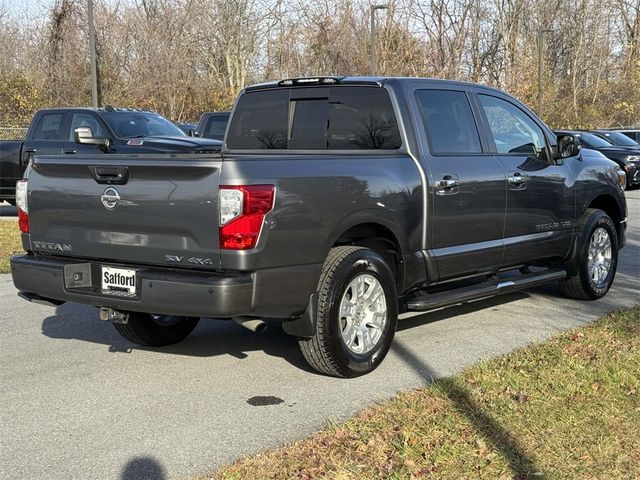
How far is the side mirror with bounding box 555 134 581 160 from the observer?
7035 millimetres

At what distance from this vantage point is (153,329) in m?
5.96

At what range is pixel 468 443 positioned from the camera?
394cm

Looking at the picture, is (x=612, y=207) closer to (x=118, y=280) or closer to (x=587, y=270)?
(x=587, y=270)

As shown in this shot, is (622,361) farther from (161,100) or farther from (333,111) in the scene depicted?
(161,100)

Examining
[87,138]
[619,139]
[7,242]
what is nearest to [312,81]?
[87,138]

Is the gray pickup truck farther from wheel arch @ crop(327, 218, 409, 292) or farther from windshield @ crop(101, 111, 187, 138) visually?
windshield @ crop(101, 111, 187, 138)

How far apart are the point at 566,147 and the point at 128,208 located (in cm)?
426

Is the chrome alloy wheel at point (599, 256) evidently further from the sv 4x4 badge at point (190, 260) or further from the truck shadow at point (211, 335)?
A: the sv 4x4 badge at point (190, 260)

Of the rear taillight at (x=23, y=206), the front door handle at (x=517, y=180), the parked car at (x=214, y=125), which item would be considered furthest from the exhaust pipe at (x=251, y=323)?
the parked car at (x=214, y=125)

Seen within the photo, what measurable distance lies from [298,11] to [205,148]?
3335 centimetres

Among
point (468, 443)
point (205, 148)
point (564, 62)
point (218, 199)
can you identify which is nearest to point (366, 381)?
point (468, 443)

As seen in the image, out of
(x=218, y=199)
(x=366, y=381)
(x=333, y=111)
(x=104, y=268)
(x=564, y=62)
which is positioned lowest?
(x=366, y=381)

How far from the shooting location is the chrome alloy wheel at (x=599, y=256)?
754 cm

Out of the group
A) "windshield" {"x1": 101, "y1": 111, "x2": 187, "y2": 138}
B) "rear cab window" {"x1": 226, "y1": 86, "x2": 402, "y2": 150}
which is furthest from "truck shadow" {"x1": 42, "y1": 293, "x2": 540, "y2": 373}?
"windshield" {"x1": 101, "y1": 111, "x2": 187, "y2": 138}
